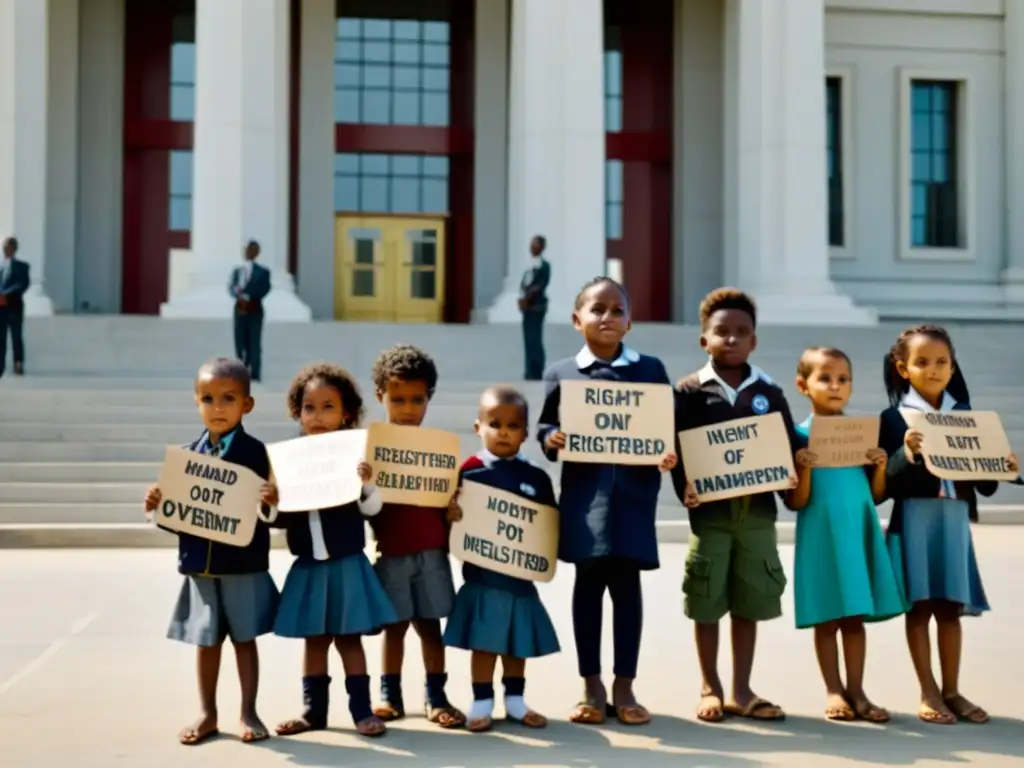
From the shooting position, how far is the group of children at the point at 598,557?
225 inches

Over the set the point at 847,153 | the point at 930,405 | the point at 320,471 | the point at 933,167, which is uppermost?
the point at 847,153

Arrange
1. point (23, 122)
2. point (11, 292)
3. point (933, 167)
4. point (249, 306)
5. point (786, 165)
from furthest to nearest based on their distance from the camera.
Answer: point (933, 167)
point (786, 165)
point (23, 122)
point (11, 292)
point (249, 306)

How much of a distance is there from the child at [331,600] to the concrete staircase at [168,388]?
708 cm

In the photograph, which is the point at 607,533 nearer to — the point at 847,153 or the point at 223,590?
the point at 223,590

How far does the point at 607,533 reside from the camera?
5844mm

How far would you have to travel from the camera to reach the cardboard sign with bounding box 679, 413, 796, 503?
5957 millimetres

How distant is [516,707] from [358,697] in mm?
660

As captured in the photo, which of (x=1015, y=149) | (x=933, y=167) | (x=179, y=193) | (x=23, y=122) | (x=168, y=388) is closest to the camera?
(x=168, y=388)

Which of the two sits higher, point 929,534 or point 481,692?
point 929,534

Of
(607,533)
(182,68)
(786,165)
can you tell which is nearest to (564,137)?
(786,165)

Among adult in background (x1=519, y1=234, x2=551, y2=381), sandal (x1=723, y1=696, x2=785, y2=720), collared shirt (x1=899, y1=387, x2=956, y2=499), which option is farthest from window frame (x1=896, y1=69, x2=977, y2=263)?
sandal (x1=723, y1=696, x2=785, y2=720)

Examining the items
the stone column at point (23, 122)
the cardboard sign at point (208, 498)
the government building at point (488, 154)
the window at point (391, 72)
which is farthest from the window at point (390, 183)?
the cardboard sign at point (208, 498)

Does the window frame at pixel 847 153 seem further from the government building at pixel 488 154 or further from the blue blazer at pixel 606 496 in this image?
the blue blazer at pixel 606 496

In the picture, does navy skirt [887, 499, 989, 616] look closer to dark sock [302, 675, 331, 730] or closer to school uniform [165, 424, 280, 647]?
dark sock [302, 675, 331, 730]
